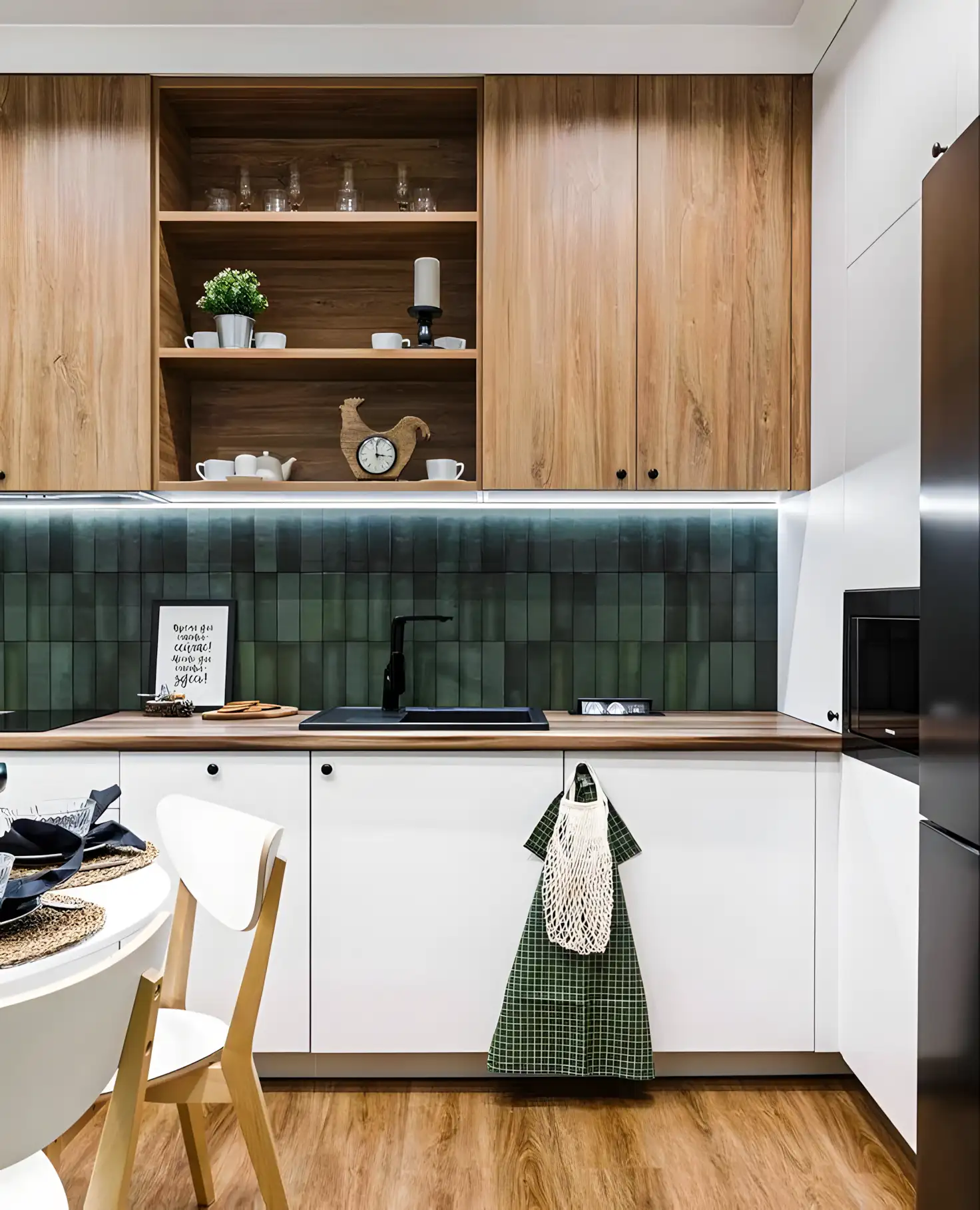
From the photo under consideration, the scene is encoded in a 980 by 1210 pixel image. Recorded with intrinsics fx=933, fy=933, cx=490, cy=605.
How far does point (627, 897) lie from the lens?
2338 mm

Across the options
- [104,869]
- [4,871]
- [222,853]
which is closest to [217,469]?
[222,853]

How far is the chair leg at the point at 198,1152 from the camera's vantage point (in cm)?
179

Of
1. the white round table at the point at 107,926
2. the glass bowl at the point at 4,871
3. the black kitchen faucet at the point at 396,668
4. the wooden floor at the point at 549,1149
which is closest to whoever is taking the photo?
the white round table at the point at 107,926

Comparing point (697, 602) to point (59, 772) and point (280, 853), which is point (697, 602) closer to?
point (280, 853)

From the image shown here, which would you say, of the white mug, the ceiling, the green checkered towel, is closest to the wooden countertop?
the green checkered towel

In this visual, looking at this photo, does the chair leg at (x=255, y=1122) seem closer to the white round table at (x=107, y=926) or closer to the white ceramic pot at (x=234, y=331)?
the white round table at (x=107, y=926)

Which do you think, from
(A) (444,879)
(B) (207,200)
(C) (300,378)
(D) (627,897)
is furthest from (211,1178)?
(B) (207,200)

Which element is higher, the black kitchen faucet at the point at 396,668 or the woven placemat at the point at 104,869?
the black kitchen faucet at the point at 396,668

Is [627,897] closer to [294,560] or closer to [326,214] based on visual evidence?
[294,560]

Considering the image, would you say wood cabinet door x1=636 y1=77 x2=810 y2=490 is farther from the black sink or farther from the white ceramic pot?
the white ceramic pot

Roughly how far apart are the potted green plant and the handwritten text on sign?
2.72ft

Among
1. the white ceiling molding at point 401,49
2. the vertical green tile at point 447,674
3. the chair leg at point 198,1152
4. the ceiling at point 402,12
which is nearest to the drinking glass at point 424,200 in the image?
the white ceiling molding at point 401,49

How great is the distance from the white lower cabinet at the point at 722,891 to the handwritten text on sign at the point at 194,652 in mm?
1200

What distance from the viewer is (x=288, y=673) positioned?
2.94m
